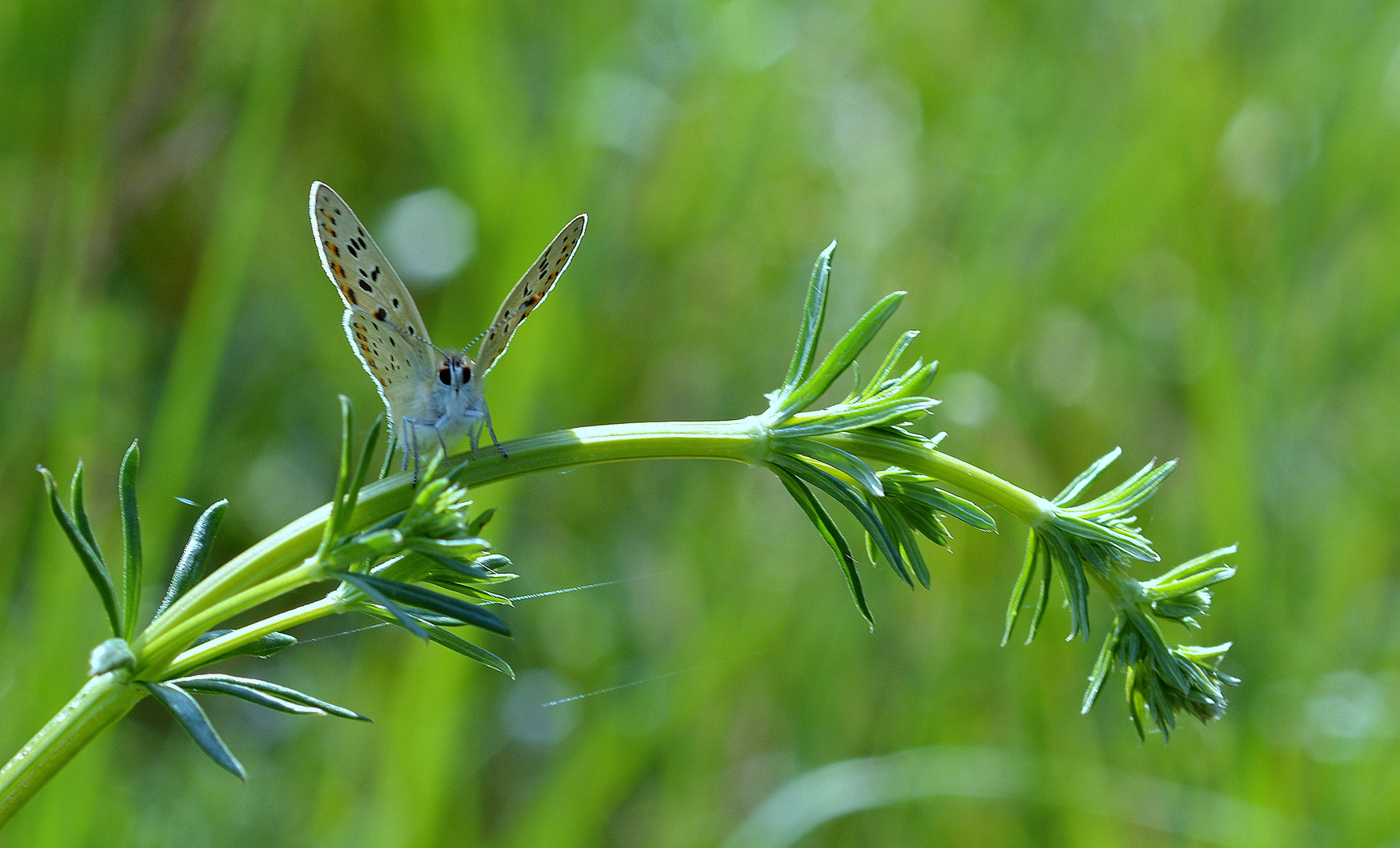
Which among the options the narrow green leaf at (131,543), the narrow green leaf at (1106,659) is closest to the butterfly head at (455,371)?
the narrow green leaf at (131,543)

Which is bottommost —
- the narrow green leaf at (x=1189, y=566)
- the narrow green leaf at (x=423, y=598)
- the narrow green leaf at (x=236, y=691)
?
the narrow green leaf at (x=236, y=691)

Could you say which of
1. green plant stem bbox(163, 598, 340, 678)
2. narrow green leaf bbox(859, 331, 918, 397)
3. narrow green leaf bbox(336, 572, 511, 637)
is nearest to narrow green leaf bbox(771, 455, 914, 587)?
narrow green leaf bbox(859, 331, 918, 397)

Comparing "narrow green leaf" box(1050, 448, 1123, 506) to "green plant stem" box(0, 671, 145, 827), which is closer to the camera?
"green plant stem" box(0, 671, 145, 827)

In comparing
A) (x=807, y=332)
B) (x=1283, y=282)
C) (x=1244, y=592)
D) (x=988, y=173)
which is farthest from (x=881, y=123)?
(x=807, y=332)

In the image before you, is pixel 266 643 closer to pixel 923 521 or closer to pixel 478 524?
pixel 478 524

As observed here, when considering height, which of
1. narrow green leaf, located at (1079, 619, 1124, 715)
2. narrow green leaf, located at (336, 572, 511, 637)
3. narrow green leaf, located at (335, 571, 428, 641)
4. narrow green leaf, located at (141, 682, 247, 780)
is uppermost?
narrow green leaf, located at (1079, 619, 1124, 715)

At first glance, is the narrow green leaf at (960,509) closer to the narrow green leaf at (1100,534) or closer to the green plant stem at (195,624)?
the narrow green leaf at (1100,534)

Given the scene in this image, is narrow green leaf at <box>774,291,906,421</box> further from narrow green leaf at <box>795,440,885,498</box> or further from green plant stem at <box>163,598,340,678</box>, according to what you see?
green plant stem at <box>163,598,340,678</box>
